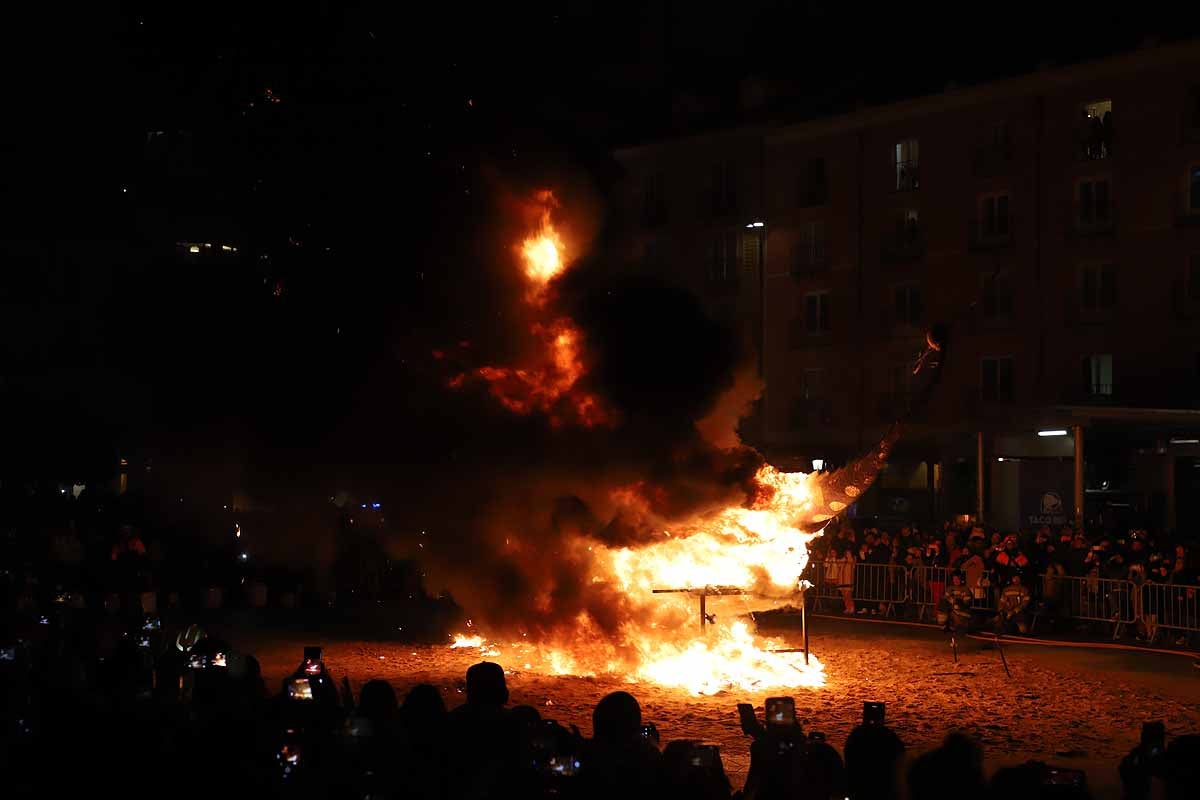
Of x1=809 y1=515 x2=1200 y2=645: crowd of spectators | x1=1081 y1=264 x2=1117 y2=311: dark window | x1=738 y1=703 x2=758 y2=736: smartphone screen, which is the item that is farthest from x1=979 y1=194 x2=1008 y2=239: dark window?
x1=738 y1=703 x2=758 y2=736: smartphone screen

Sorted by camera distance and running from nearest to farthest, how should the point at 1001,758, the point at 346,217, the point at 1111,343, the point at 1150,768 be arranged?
the point at 1150,768
the point at 1001,758
the point at 346,217
the point at 1111,343

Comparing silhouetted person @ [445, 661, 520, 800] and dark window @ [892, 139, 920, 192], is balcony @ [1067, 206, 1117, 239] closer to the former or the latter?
dark window @ [892, 139, 920, 192]

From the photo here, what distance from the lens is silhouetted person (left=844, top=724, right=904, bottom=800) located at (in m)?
5.51

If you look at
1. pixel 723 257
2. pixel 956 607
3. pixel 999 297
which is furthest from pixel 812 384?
pixel 956 607

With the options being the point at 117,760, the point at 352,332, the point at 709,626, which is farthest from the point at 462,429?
the point at 117,760

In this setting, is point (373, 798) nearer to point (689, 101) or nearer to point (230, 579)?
point (230, 579)

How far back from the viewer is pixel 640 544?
16359 millimetres

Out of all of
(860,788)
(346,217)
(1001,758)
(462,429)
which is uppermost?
(346,217)

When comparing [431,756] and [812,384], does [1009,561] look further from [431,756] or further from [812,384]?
[812,384]

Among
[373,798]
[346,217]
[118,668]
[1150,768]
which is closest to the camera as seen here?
[373,798]

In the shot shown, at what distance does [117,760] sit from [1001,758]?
8.37m

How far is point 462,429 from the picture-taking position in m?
17.4

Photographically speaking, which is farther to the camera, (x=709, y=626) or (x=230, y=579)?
(x=230, y=579)

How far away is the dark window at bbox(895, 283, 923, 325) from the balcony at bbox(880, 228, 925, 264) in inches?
33.3
